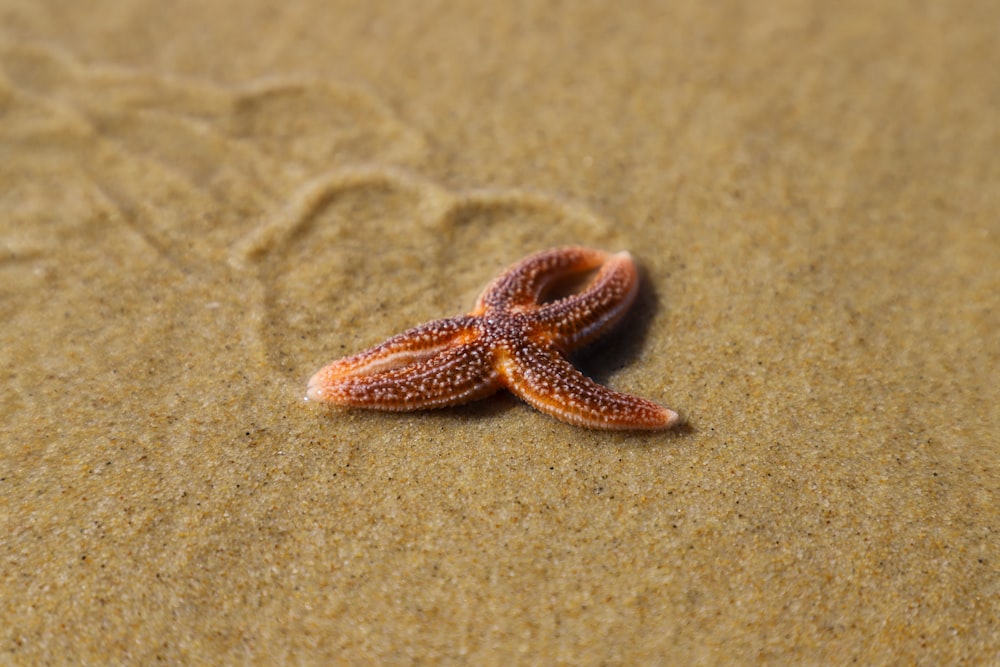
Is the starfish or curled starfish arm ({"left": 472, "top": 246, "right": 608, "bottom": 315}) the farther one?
curled starfish arm ({"left": 472, "top": 246, "right": 608, "bottom": 315})

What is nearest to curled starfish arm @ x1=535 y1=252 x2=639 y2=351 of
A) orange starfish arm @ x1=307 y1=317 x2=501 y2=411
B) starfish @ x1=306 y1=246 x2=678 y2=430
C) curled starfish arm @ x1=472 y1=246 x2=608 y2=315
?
starfish @ x1=306 y1=246 x2=678 y2=430

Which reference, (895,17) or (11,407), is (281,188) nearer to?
(11,407)

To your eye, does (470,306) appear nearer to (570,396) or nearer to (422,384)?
(422,384)

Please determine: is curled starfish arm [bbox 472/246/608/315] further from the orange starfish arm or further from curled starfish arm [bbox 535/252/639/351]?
the orange starfish arm

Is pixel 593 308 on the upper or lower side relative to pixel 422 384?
upper

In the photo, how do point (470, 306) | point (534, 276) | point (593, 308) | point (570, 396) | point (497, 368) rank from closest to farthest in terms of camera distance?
point (570, 396) < point (497, 368) < point (593, 308) < point (534, 276) < point (470, 306)

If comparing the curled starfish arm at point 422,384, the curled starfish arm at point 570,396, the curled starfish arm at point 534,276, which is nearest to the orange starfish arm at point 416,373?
the curled starfish arm at point 422,384

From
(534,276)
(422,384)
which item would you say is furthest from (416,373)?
(534,276)

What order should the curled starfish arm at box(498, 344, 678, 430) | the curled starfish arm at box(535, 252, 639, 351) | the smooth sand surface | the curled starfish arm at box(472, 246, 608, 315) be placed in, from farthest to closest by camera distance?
the curled starfish arm at box(472, 246, 608, 315) < the curled starfish arm at box(535, 252, 639, 351) < the curled starfish arm at box(498, 344, 678, 430) < the smooth sand surface

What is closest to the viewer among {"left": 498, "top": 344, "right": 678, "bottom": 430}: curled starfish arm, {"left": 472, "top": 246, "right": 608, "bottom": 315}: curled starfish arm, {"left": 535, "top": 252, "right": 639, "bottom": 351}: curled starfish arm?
{"left": 498, "top": 344, "right": 678, "bottom": 430}: curled starfish arm
